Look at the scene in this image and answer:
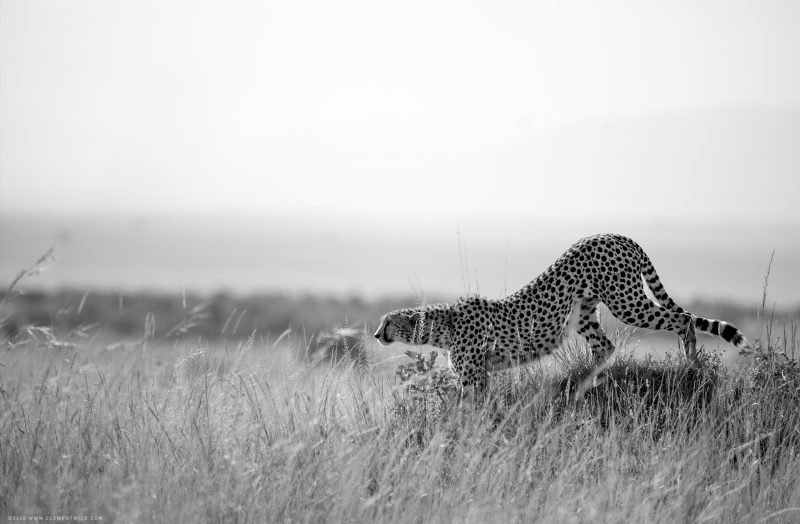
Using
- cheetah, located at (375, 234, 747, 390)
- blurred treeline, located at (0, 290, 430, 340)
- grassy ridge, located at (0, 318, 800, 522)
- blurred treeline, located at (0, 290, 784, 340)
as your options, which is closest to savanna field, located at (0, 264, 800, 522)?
grassy ridge, located at (0, 318, 800, 522)

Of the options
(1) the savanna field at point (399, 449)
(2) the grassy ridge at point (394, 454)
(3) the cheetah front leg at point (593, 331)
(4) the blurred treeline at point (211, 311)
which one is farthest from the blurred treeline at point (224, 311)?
(2) the grassy ridge at point (394, 454)

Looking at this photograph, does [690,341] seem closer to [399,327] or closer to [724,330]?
[724,330]

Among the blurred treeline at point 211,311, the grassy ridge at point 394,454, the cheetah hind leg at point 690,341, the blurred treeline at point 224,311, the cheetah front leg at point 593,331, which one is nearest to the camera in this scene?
the grassy ridge at point 394,454

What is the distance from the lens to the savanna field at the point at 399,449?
4016mm

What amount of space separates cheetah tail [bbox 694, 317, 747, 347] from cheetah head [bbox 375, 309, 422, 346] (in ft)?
7.08

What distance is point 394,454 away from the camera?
13.5ft

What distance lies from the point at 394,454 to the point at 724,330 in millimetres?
3186

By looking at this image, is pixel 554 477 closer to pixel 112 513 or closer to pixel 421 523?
pixel 421 523

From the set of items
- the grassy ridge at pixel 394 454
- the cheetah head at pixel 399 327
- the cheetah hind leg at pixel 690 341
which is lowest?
the grassy ridge at pixel 394 454

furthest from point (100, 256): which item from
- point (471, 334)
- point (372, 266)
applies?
point (471, 334)

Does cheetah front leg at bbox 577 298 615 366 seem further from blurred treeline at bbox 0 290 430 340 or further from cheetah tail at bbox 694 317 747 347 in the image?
blurred treeline at bbox 0 290 430 340

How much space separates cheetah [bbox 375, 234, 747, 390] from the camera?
20.5ft

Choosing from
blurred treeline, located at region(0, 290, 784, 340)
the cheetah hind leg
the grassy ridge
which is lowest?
blurred treeline, located at region(0, 290, 784, 340)

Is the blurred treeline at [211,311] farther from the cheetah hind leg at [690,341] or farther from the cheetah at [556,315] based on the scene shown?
the cheetah hind leg at [690,341]
